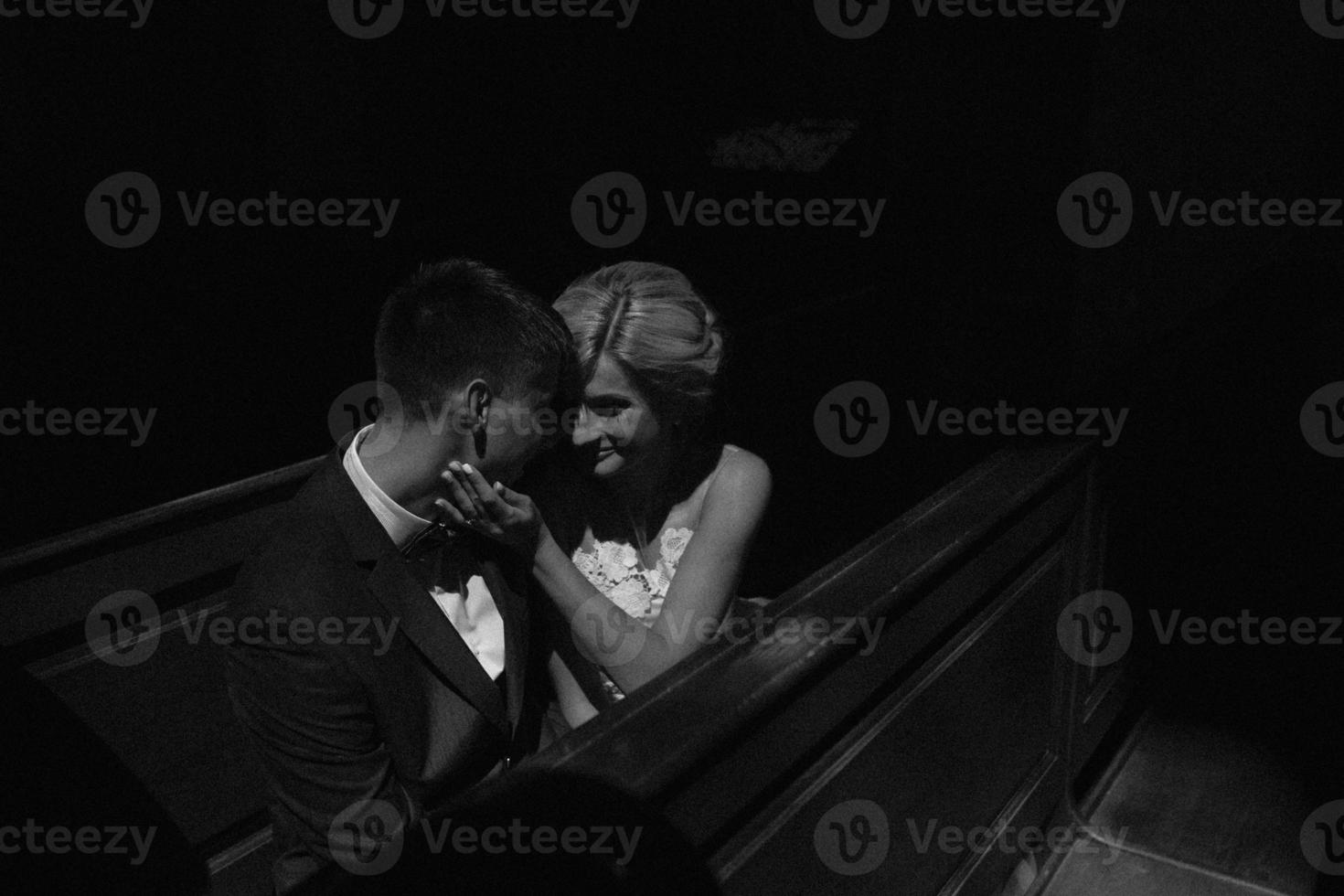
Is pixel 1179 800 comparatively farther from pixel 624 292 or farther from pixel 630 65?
pixel 630 65

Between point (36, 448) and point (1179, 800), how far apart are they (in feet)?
16.5

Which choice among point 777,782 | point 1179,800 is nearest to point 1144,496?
point 1179,800

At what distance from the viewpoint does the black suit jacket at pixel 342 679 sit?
1848 millimetres

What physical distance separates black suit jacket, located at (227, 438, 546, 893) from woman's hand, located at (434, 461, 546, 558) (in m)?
0.16

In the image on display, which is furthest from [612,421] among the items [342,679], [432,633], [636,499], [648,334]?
[342,679]

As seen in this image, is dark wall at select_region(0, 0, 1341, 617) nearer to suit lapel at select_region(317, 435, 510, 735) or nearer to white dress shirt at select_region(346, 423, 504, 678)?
white dress shirt at select_region(346, 423, 504, 678)

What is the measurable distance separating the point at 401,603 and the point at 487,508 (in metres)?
0.25

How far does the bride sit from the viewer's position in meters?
2.40

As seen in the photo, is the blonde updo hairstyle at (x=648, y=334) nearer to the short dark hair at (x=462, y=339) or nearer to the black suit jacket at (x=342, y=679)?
the short dark hair at (x=462, y=339)

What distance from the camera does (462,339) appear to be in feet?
6.93

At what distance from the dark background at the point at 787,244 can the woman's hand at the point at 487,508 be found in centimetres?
115

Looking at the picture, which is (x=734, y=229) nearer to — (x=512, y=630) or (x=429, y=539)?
(x=512, y=630)

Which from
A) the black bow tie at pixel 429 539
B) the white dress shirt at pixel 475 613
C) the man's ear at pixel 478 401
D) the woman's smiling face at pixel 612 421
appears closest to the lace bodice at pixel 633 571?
the woman's smiling face at pixel 612 421

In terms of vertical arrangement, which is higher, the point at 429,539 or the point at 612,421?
the point at 612,421
